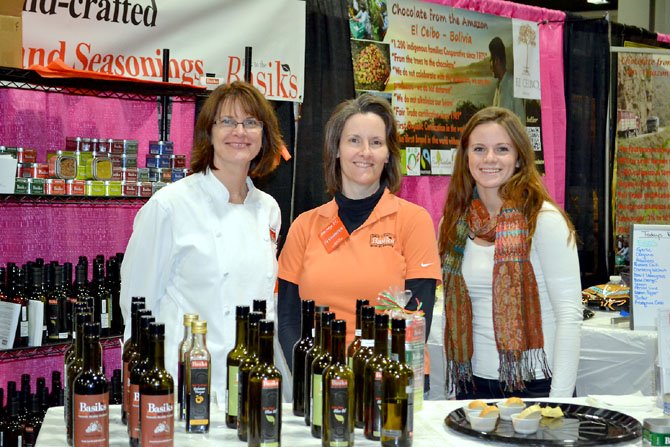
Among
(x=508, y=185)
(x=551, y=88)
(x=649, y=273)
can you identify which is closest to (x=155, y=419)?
(x=508, y=185)

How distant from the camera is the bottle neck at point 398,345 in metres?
1.96

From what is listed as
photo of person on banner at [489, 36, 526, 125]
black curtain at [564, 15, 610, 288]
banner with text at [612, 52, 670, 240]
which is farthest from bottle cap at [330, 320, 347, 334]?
banner with text at [612, 52, 670, 240]

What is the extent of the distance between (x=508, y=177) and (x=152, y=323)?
1.58 meters

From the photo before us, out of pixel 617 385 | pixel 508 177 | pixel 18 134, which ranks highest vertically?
pixel 18 134

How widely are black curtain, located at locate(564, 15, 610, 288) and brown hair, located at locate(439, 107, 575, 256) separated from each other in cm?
354

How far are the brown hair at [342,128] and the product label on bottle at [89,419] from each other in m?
1.36

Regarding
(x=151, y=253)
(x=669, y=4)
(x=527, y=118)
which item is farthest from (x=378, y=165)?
(x=669, y=4)

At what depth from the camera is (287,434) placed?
211 centimetres

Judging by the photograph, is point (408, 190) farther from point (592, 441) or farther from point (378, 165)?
point (592, 441)

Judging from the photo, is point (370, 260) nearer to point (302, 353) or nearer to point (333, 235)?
point (333, 235)

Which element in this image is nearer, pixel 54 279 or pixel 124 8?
pixel 54 279

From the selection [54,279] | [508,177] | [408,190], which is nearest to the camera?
[508,177]

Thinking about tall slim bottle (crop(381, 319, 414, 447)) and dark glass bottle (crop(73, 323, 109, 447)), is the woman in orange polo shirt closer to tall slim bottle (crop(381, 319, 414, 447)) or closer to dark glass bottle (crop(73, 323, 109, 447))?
tall slim bottle (crop(381, 319, 414, 447))

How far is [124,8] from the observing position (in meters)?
4.03
